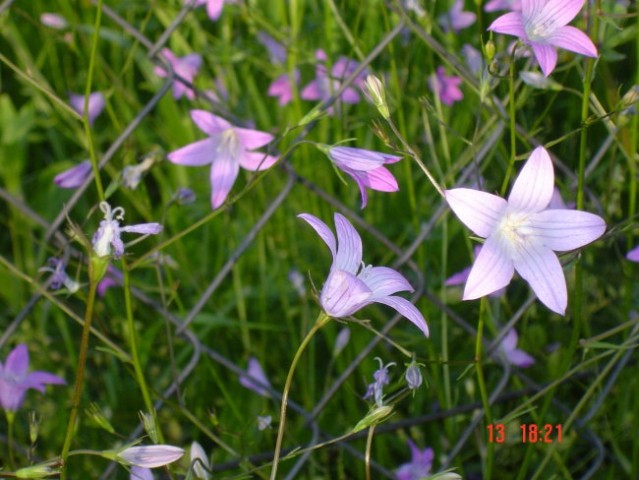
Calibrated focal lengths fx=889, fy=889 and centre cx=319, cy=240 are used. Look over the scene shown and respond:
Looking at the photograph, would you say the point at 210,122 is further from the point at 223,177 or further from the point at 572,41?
the point at 572,41

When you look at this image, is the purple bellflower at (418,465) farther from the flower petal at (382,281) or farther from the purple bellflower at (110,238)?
the purple bellflower at (110,238)

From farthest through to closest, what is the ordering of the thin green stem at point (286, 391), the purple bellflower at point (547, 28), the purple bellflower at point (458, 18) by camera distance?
the purple bellflower at point (458, 18), the purple bellflower at point (547, 28), the thin green stem at point (286, 391)

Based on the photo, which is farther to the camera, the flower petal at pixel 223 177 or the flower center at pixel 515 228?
the flower petal at pixel 223 177

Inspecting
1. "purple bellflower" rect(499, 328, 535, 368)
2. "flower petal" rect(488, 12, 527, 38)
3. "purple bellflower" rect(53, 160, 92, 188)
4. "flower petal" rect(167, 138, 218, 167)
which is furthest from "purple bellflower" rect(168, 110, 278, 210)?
"purple bellflower" rect(499, 328, 535, 368)

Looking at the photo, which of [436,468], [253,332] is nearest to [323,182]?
[253,332]

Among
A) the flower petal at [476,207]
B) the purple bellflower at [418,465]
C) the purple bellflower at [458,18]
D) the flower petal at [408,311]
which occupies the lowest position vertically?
the purple bellflower at [418,465]

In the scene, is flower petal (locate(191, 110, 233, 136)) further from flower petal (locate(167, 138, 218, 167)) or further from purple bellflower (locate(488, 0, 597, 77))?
purple bellflower (locate(488, 0, 597, 77))

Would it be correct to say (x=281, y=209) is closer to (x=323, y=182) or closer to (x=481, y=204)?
(x=323, y=182)

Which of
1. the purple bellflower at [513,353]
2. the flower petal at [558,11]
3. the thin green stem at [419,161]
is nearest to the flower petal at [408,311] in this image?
the thin green stem at [419,161]
